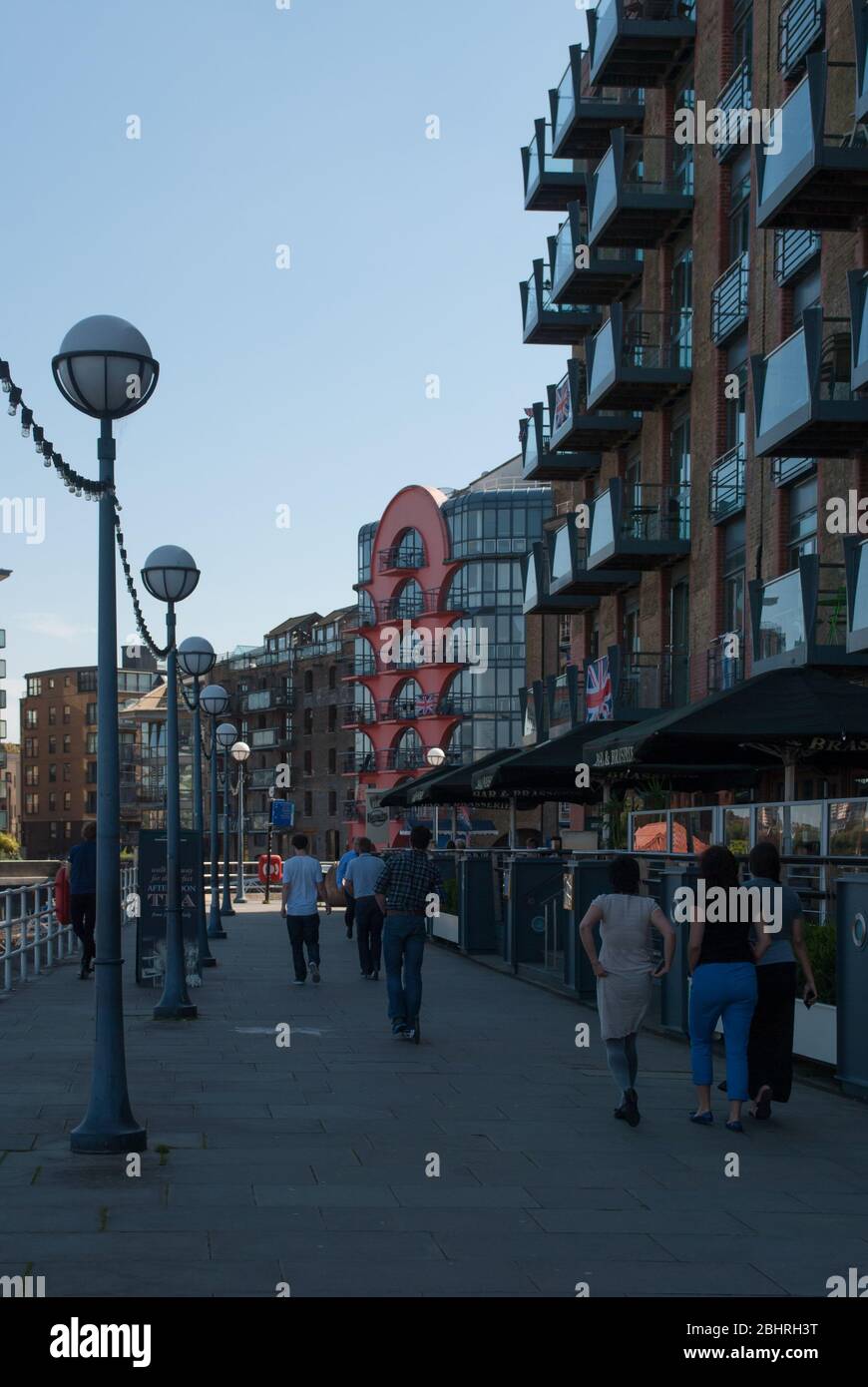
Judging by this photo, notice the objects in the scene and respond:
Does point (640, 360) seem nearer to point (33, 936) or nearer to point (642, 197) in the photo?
point (642, 197)

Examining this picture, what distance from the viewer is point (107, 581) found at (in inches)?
389

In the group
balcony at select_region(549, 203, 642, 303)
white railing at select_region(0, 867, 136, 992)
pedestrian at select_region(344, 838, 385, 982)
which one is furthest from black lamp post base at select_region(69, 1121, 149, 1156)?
balcony at select_region(549, 203, 642, 303)

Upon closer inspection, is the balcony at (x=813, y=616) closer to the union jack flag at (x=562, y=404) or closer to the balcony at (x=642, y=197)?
the balcony at (x=642, y=197)

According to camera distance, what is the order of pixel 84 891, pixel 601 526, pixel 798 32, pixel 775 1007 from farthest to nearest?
pixel 601 526 < pixel 798 32 < pixel 84 891 < pixel 775 1007

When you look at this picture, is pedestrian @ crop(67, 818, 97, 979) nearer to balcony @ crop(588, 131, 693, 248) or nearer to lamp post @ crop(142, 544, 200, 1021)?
lamp post @ crop(142, 544, 200, 1021)

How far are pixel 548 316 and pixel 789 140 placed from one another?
15948 millimetres

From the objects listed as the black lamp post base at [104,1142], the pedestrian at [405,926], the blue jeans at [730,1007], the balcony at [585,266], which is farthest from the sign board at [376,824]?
the black lamp post base at [104,1142]

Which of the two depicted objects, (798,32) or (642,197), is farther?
(642,197)

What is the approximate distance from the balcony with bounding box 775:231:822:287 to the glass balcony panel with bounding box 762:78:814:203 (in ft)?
5.84

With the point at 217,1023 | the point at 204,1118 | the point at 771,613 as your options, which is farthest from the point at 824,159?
the point at 204,1118

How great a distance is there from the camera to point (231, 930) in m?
34.5

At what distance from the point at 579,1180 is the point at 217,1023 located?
7.76 metres

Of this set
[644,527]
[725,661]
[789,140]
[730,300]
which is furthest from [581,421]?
[789,140]
